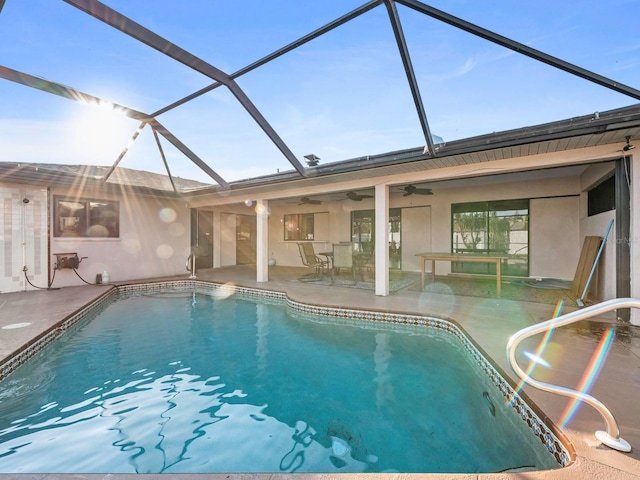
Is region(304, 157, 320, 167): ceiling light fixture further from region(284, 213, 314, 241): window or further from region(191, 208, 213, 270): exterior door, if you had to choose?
region(191, 208, 213, 270): exterior door

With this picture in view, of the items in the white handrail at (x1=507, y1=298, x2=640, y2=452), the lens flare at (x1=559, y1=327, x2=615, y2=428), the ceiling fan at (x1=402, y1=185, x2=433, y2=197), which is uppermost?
the ceiling fan at (x1=402, y1=185, x2=433, y2=197)

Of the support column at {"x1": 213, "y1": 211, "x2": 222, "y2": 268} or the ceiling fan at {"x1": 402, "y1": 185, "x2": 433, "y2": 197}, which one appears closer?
the ceiling fan at {"x1": 402, "y1": 185, "x2": 433, "y2": 197}

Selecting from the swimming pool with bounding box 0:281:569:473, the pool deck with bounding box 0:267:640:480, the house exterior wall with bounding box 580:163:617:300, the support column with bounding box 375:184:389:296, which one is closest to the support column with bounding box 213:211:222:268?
the pool deck with bounding box 0:267:640:480

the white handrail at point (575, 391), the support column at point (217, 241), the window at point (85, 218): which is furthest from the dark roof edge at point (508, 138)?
the support column at point (217, 241)

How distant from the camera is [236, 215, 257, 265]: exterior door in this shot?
12.4 meters

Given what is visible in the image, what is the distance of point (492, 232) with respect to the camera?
8148 millimetres

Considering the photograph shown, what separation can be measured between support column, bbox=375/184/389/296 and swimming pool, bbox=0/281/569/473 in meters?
1.36

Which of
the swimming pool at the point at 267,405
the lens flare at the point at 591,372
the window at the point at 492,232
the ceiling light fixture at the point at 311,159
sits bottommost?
the swimming pool at the point at 267,405

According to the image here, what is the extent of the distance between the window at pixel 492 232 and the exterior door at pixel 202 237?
8.46 m

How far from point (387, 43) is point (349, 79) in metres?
1.28

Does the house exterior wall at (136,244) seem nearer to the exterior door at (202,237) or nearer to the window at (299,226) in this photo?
the exterior door at (202,237)

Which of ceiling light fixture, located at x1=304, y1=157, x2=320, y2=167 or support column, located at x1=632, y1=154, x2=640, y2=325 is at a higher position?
ceiling light fixture, located at x1=304, y1=157, x2=320, y2=167

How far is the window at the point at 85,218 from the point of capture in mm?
7289

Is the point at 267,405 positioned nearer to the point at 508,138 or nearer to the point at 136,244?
the point at 508,138
